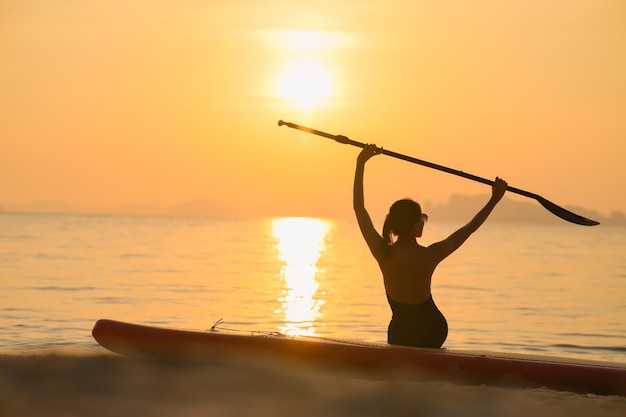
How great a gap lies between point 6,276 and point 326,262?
1844 cm

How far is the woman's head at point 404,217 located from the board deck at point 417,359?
99 centimetres

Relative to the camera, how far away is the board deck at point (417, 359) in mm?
6980

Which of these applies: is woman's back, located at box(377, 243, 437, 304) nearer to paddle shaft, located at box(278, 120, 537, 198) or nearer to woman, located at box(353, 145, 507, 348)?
woman, located at box(353, 145, 507, 348)

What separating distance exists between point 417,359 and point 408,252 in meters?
0.87

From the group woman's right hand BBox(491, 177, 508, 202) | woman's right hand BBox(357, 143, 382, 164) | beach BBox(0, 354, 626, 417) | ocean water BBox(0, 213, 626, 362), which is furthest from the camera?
ocean water BBox(0, 213, 626, 362)

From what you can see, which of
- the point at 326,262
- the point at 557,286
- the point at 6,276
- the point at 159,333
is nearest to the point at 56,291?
the point at 6,276

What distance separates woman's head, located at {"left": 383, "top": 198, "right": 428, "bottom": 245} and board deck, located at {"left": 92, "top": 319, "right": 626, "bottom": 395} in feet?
3.26

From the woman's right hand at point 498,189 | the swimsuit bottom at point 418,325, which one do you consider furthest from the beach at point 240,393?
the woman's right hand at point 498,189

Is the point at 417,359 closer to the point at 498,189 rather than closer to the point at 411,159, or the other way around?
the point at 498,189

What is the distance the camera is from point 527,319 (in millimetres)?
17031

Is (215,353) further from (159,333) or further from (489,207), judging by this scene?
(489,207)

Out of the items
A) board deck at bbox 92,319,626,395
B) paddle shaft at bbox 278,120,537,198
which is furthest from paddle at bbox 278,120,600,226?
board deck at bbox 92,319,626,395

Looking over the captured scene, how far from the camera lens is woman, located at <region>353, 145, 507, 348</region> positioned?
675 cm

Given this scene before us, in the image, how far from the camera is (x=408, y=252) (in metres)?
6.81
